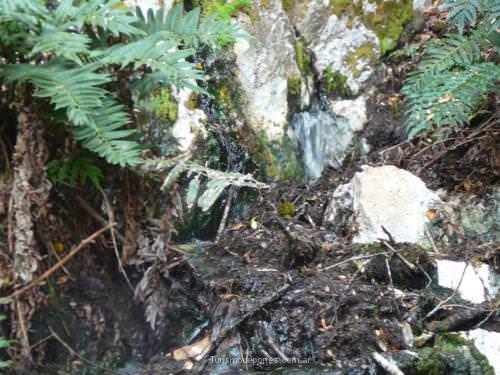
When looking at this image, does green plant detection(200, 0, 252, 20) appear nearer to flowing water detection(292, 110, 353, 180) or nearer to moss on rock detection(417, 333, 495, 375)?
flowing water detection(292, 110, 353, 180)

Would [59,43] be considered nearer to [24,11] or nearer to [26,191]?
[24,11]

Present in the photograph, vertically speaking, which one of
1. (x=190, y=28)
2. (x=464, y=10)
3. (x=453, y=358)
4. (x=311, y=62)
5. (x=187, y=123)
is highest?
(x=464, y=10)

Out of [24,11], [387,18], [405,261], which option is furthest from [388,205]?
[24,11]

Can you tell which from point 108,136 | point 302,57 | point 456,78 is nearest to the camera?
point 108,136

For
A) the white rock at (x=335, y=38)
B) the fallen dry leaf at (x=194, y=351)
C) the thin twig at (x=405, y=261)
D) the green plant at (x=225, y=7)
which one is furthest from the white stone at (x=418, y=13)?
the fallen dry leaf at (x=194, y=351)

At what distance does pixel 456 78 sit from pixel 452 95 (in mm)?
160

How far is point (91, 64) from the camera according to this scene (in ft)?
7.44

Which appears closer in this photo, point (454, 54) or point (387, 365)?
point (387, 365)

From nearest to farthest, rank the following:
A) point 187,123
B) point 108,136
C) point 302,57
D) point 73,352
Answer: point 108,136, point 73,352, point 187,123, point 302,57

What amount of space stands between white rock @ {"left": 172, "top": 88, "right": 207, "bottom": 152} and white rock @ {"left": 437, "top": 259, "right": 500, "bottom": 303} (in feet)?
6.19

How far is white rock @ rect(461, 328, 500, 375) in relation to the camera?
8.86 feet

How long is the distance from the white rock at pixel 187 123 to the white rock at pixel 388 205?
111 cm

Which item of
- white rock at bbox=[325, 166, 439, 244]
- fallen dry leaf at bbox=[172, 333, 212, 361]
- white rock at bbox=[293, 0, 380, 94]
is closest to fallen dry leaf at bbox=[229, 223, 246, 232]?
white rock at bbox=[325, 166, 439, 244]

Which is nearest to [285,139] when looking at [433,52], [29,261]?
[433,52]
